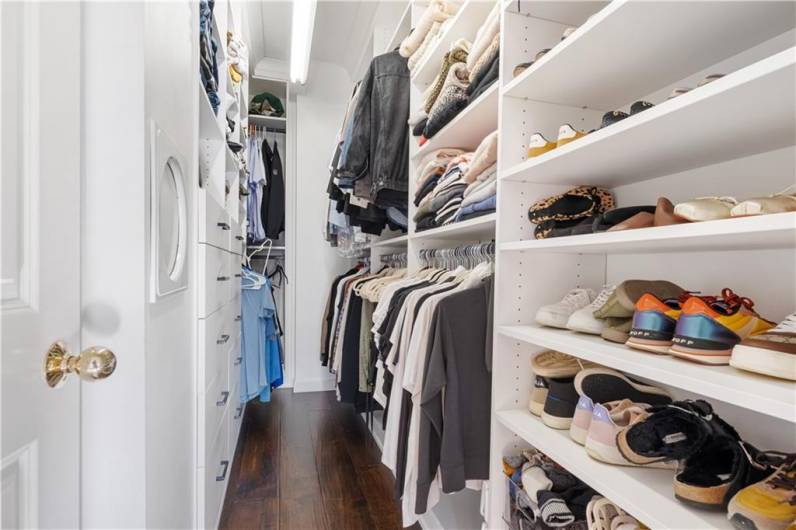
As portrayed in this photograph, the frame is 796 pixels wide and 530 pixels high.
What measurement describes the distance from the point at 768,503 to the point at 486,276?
0.74m

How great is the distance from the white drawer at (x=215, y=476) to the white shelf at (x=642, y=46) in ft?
4.80

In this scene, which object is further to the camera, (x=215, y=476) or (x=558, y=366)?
(x=215, y=476)

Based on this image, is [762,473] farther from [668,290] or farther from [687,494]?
[668,290]

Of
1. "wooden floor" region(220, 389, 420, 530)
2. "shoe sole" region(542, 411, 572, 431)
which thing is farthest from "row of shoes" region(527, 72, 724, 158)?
"wooden floor" region(220, 389, 420, 530)

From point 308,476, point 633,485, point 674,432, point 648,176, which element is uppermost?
point 648,176

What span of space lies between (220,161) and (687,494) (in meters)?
1.74

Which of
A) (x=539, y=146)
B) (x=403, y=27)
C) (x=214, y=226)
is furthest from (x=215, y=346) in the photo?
(x=403, y=27)

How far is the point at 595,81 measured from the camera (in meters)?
0.91

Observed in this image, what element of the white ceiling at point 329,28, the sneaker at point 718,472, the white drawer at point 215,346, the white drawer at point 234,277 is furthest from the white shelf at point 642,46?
the white ceiling at point 329,28

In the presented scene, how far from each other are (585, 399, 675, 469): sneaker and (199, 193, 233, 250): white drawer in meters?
1.12

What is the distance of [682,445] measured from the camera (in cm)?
62

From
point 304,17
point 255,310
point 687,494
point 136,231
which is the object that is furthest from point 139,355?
point 255,310

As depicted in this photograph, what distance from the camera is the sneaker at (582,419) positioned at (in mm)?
805

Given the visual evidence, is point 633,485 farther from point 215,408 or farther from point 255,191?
point 255,191
